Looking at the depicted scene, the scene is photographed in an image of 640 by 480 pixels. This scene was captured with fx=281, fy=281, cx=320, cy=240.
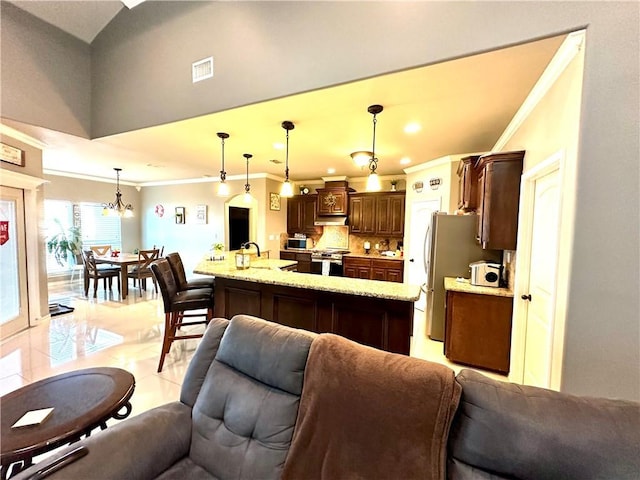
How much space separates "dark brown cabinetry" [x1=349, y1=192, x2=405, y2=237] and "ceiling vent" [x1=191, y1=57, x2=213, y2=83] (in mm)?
4021

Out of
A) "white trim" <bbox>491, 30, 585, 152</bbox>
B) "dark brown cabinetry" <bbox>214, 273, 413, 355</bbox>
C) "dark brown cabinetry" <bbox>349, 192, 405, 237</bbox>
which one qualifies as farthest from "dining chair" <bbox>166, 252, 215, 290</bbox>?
"white trim" <bbox>491, 30, 585, 152</bbox>

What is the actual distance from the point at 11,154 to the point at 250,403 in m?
4.50

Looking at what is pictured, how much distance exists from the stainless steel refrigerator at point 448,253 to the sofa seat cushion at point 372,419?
105 inches

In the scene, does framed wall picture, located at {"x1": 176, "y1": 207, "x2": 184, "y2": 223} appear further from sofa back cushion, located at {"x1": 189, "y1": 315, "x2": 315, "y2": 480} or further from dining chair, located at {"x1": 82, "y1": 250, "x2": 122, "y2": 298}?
sofa back cushion, located at {"x1": 189, "y1": 315, "x2": 315, "y2": 480}

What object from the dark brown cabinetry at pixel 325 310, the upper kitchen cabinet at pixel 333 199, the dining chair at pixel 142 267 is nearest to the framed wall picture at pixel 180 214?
the dining chair at pixel 142 267

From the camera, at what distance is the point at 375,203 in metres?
6.07

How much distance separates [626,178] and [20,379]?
16.0ft

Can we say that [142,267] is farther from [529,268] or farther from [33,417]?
[529,268]

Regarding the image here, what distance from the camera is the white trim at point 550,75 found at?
1.64 meters

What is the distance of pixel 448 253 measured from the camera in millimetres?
3529

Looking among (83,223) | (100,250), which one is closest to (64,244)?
(100,250)

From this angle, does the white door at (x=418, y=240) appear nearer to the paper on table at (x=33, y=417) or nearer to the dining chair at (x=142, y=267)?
the paper on table at (x=33, y=417)

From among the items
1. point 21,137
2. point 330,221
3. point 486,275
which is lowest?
point 486,275

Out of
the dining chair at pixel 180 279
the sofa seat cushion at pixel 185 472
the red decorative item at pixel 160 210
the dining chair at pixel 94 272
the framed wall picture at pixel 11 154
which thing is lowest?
the sofa seat cushion at pixel 185 472
